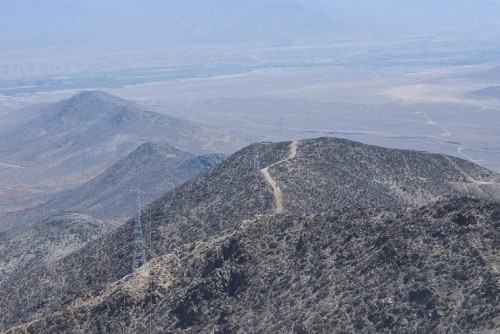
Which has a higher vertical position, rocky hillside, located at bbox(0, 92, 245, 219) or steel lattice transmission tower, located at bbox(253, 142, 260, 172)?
steel lattice transmission tower, located at bbox(253, 142, 260, 172)

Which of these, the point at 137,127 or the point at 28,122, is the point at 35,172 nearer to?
the point at 137,127

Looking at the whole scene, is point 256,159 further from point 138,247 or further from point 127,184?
point 127,184

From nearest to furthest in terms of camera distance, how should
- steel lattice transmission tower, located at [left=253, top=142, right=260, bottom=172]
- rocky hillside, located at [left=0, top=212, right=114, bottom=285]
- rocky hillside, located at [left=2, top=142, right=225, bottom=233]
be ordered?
steel lattice transmission tower, located at [left=253, top=142, right=260, bottom=172] < rocky hillside, located at [left=0, top=212, right=114, bottom=285] < rocky hillside, located at [left=2, top=142, right=225, bottom=233]

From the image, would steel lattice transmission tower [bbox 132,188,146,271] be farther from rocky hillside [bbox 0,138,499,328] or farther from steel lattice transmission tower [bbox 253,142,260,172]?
steel lattice transmission tower [bbox 253,142,260,172]

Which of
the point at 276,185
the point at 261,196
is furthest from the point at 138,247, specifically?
the point at 276,185

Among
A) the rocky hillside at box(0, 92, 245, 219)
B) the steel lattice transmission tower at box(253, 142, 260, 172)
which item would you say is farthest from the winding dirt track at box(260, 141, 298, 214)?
the rocky hillside at box(0, 92, 245, 219)

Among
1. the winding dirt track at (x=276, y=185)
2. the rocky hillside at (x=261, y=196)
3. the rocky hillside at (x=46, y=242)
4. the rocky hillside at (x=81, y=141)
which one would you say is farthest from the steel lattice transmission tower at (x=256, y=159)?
the rocky hillside at (x=81, y=141)
